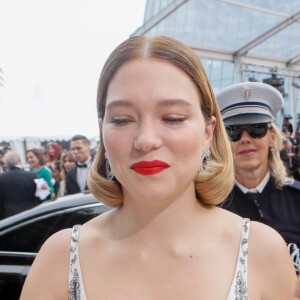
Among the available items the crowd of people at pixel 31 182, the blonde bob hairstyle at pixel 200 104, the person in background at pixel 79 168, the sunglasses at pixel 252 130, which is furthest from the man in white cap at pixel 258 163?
the person in background at pixel 79 168

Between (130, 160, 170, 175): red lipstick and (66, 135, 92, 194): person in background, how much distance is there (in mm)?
4223

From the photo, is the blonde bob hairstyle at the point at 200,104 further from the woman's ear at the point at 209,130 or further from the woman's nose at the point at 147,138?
the woman's nose at the point at 147,138

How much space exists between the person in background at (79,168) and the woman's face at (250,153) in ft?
11.4

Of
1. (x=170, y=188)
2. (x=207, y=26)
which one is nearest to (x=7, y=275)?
(x=170, y=188)

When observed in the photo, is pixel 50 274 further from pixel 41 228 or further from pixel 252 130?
pixel 41 228

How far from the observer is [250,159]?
6.00 ft

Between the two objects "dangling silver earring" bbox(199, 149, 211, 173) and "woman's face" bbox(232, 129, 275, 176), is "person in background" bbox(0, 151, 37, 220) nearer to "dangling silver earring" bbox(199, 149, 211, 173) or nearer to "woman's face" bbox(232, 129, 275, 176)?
"woman's face" bbox(232, 129, 275, 176)

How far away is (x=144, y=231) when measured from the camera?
107 centimetres

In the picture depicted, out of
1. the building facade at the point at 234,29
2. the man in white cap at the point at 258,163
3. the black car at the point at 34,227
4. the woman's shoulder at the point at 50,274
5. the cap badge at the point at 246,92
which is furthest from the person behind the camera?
the building facade at the point at 234,29

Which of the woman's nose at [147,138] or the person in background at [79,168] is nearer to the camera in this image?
the woman's nose at [147,138]

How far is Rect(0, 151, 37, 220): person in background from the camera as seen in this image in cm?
479

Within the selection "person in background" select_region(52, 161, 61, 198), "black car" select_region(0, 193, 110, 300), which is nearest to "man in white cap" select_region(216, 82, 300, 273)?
"black car" select_region(0, 193, 110, 300)

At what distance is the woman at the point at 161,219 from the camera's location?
3.14ft

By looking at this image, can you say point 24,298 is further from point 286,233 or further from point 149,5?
point 149,5
